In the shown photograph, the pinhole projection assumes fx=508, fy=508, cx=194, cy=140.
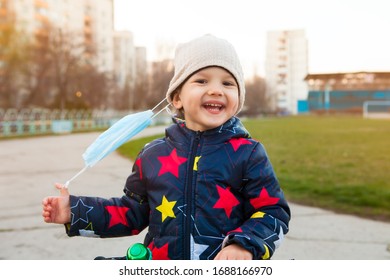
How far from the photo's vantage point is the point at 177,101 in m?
1.11

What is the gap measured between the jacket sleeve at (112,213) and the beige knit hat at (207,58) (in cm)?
24

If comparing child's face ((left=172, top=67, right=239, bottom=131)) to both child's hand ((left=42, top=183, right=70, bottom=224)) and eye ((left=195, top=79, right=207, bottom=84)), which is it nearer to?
eye ((left=195, top=79, right=207, bottom=84))

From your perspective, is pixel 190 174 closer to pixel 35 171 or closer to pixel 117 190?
pixel 117 190

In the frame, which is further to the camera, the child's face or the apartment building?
the apartment building

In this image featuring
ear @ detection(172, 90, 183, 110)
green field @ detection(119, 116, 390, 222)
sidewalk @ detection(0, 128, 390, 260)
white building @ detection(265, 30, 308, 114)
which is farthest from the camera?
green field @ detection(119, 116, 390, 222)

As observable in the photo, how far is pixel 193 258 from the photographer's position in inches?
39.7

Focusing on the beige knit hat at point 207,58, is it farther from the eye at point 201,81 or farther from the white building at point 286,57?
the white building at point 286,57

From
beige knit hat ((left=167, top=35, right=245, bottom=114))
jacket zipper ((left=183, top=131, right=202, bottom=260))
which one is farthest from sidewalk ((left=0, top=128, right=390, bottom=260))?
beige knit hat ((left=167, top=35, right=245, bottom=114))

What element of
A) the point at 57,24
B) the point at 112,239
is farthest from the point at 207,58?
the point at 57,24

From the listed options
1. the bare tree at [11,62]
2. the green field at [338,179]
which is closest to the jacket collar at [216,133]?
the green field at [338,179]

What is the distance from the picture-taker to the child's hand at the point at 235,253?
0.89 metres

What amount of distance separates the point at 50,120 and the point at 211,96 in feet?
36.9

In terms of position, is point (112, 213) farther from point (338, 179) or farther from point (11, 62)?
point (11, 62)

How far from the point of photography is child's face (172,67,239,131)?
1010 millimetres
